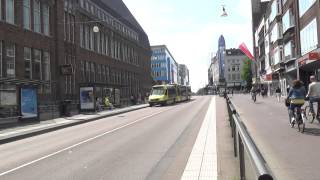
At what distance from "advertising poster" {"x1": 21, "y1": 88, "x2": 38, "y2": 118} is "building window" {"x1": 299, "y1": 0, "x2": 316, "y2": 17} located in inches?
966

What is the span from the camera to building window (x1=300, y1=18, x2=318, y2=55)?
4247 centimetres

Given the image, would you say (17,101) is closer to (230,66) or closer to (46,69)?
(46,69)

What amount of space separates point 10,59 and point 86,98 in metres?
9.22

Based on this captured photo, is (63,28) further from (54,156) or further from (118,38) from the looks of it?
(54,156)

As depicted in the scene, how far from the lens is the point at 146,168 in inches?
420

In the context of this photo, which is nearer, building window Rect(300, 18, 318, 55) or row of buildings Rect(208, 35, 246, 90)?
building window Rect(300, 18, 318, 55)

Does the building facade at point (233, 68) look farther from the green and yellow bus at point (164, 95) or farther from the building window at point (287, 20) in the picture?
the building window at point (287, 20)

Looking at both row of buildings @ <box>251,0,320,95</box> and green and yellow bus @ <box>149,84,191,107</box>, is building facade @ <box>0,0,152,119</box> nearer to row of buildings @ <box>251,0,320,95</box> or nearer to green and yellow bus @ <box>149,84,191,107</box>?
green and yellow bus @ <box>149,84,191,107</box>

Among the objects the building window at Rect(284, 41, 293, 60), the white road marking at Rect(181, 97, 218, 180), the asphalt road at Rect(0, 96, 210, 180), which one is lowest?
the asphalt road at Rect(0, 96, 210, 180)

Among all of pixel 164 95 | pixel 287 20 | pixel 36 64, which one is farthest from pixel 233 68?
pixel 36 64

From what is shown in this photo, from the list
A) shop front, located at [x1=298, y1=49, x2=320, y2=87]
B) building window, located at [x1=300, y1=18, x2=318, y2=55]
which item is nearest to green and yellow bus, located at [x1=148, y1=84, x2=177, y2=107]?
shop front, located at [x1=298, y1=49, x2=320, y2=87]

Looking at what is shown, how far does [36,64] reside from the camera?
40250mm

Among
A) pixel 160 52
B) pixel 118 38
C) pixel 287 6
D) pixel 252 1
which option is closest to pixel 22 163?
pixel 287 6

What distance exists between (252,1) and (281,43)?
58.4 metres
